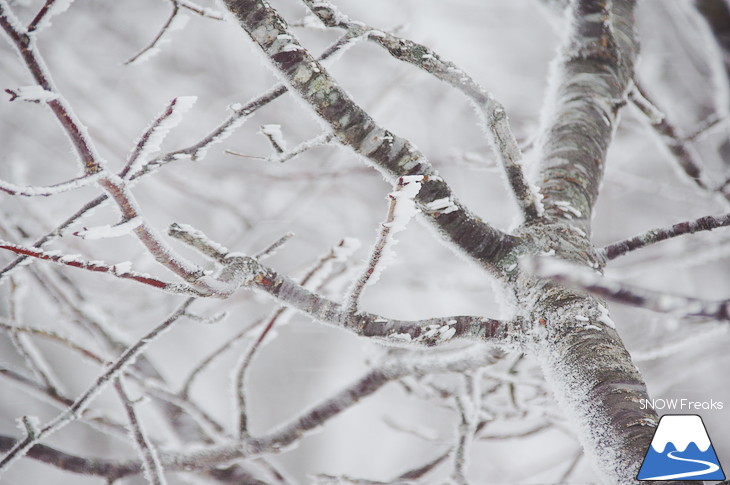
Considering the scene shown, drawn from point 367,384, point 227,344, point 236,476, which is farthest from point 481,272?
point 236,476

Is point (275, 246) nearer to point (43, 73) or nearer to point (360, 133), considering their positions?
point (360, 133)

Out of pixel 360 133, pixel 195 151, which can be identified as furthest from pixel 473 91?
pixel 195 151

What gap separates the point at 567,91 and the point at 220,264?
2.70 ft

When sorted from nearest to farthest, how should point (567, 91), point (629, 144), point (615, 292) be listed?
point (615, 292), point (567, 91), point (629, 144)

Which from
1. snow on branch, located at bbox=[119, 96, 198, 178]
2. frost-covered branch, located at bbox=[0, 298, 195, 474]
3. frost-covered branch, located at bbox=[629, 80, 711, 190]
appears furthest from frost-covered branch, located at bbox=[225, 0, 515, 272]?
frost-covered branch, located at bbox=[629, 80, 711, 190]

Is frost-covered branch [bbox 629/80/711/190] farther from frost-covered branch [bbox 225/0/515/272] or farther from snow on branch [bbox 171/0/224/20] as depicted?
snow on branch [bbox 171/0/224/20]

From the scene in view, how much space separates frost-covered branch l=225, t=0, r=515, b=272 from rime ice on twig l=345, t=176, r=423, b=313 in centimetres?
10

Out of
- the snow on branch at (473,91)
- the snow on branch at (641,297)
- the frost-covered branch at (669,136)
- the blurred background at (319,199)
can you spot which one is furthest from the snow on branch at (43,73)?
the frost-covered branch at (669,136)

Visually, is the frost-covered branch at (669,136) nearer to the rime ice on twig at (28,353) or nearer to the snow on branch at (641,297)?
the snow on branch at (641,297)

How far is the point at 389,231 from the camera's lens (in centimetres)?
46

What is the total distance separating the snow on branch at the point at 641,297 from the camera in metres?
0.30

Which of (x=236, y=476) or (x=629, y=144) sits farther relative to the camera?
(x=629, y=144)

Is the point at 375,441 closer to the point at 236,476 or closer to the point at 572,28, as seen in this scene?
the point at 236,476

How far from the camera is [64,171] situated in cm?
391
